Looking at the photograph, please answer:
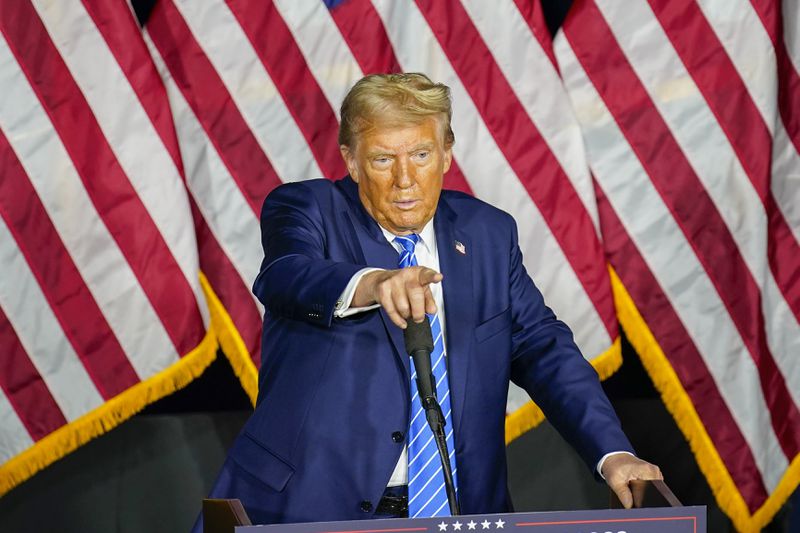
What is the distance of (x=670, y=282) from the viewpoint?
3.21m

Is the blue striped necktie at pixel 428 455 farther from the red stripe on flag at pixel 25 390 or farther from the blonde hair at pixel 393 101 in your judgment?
the red stripe on flag at pixel 25 390

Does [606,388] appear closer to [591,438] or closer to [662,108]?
[662,108]

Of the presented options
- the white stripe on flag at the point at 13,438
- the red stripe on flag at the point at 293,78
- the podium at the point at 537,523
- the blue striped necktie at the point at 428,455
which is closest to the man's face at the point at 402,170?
the blue striped necktie at the point at 428,455

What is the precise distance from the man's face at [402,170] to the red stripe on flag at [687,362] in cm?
146

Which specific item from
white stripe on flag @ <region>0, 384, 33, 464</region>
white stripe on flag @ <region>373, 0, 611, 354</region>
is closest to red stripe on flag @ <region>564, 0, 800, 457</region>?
white stripe on flag @ <region>373, 0, 611, 354</region>

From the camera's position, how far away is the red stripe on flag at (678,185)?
3.20 meters

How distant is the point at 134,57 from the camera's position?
3.10 metres

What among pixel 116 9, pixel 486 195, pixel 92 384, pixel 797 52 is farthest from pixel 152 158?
pixel 797 52

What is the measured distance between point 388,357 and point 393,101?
0.43 meters

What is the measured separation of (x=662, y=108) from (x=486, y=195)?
575 millimetres

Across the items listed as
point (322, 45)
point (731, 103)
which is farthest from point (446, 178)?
point (731, 103)

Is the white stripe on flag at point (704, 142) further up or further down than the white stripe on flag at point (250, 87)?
further down

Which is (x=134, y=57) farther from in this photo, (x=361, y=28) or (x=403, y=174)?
(x=403, y=174)

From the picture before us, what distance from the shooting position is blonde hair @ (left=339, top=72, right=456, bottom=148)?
1814mm
